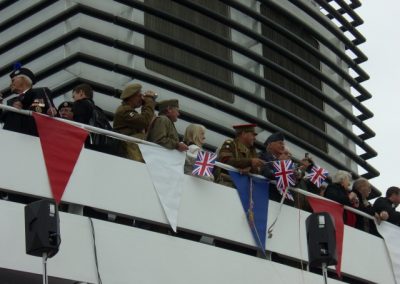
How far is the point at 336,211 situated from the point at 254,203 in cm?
150

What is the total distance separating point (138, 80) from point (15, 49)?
2172mm

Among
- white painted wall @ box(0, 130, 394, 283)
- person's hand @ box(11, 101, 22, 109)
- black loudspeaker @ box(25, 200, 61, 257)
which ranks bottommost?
black loudspeaker @ box(25, 200, 61, 257)

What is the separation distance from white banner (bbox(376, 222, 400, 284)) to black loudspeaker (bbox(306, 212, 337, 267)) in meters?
3.56

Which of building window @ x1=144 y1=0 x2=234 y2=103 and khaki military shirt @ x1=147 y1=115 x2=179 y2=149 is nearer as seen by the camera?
khaki military shirt @ x1=147 y1=115 x2=179 y2=149

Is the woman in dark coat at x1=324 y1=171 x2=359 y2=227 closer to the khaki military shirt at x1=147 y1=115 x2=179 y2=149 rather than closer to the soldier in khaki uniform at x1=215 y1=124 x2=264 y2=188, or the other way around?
the soldier in khaki uniform at x1=215 y1=124 x2=264 y2=188

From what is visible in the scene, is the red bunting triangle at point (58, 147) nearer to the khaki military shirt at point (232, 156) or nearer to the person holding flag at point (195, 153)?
the person holding flag at point (195, 153)

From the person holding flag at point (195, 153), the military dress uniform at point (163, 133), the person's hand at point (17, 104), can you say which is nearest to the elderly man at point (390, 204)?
the person holding flag at point (195, 153)

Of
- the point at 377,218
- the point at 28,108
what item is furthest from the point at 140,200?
the point at 377,218

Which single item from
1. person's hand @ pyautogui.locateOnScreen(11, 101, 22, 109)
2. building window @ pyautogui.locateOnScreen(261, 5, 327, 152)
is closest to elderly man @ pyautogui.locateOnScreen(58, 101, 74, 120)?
person's hand @ pyautogui.locateOnScreen(11, 101, 22, 109)

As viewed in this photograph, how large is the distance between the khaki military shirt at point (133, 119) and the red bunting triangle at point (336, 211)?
2.69 m

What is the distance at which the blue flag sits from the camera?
43.5 ft

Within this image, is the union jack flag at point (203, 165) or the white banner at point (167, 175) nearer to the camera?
the white banner at point (167, 175)

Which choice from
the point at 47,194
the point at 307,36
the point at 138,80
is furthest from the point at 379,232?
the point at 307,36

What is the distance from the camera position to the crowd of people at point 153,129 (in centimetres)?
1188
